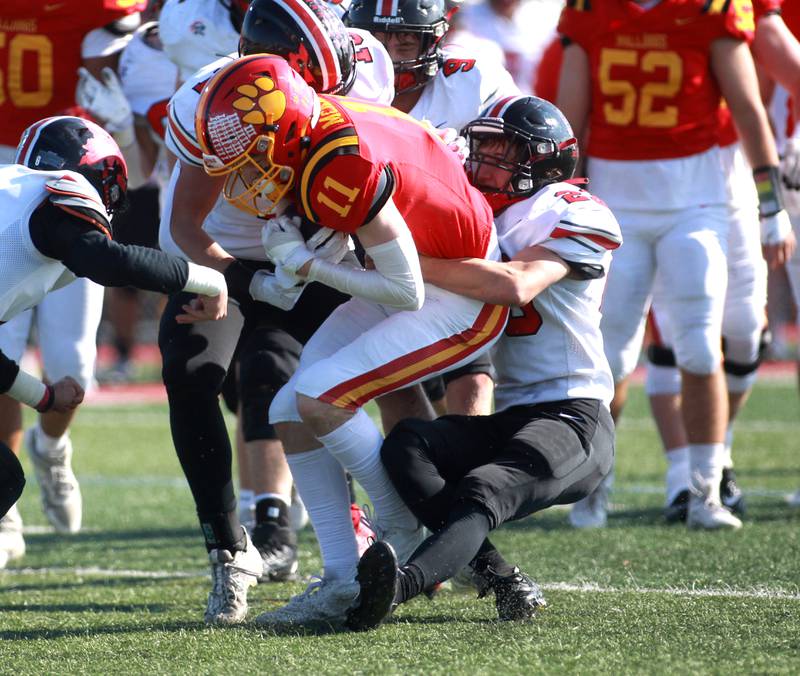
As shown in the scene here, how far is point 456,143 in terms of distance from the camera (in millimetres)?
3301

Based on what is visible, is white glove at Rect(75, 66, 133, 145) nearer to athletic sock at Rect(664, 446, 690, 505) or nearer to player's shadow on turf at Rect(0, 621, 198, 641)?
player's shadow on turf at Rect(0, 621, 198, 641)

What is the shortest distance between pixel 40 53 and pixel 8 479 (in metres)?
2.09

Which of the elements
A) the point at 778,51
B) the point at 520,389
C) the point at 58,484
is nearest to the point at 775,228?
the point at 778,51

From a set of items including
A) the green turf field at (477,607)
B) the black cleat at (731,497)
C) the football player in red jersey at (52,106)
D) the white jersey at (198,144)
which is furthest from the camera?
the black cleat at (731,497)

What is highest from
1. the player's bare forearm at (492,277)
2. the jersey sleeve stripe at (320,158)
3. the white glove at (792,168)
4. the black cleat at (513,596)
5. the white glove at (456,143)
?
the jersey sleeve stripe at (320,158)

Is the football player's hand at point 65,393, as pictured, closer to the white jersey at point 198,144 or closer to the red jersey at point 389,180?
the white jersey at point 198,144

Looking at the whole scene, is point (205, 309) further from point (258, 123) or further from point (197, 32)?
point (197, 32)

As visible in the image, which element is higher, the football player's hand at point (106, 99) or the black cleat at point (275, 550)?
the football player's hand at point (106, 99)

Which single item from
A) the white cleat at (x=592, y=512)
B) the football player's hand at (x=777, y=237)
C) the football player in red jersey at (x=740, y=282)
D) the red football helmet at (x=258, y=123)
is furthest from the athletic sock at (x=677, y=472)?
the red football helmet at (x=258, y=123)

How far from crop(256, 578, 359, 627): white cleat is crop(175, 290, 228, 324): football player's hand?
27.8 inches

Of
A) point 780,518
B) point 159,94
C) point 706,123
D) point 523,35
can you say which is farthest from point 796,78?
point 523,35

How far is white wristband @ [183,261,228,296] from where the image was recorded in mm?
2949

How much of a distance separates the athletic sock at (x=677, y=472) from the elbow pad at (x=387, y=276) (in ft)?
7.24

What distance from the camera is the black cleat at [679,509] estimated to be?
469 cm
